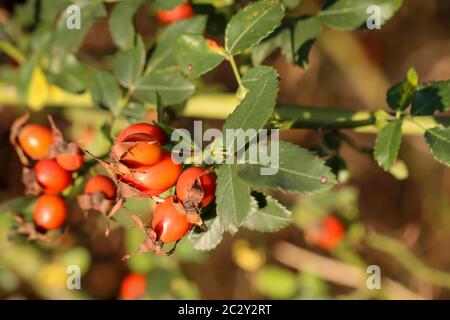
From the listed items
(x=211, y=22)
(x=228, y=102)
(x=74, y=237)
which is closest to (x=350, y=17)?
(x=211, y=22)

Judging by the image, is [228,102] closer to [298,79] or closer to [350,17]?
[350,17]

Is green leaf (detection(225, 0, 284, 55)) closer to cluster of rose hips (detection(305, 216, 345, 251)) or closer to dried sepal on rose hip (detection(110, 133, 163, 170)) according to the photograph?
dried sepal on rose hip (detection(110, 133, 163, 170))

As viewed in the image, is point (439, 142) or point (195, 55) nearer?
point (439, 142)

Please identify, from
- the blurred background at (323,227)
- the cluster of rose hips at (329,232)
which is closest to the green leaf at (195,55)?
the blurred background at (323,227)

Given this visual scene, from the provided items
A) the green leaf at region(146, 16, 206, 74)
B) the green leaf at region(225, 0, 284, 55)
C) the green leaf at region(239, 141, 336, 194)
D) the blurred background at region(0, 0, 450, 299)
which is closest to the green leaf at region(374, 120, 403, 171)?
the green leaf at region(239, 141, 336, 194)

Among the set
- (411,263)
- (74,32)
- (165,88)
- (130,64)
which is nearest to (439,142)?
(165,88)

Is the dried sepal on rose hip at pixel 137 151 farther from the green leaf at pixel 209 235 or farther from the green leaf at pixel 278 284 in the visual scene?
the green leaf at pixel 278 284

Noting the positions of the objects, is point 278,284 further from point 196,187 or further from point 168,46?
point 196,187
